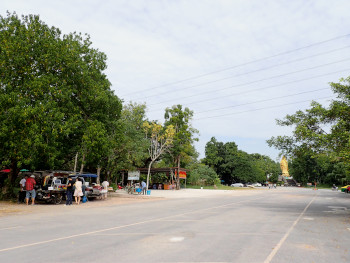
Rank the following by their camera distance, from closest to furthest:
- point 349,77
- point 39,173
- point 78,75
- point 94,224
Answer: point 94,224 < point 349,77 < point 78,75 < point 39,173

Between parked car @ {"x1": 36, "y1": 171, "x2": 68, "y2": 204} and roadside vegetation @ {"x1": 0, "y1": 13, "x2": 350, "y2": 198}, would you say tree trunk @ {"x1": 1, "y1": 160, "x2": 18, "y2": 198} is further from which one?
parked car @ {"x1": 36, "y1": 171, "x2": 68, "y2": 204}

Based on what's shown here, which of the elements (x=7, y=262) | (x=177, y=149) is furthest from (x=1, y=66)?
(x=177, y=149)

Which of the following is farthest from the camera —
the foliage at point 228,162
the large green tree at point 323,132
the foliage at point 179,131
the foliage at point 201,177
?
the foliage at point 228,162

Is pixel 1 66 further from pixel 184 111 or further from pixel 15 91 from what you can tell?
pixel 184 111

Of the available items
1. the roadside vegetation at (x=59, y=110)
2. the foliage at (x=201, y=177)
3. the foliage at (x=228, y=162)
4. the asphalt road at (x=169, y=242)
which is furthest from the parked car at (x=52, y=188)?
the foliage at (x=228, y=162)

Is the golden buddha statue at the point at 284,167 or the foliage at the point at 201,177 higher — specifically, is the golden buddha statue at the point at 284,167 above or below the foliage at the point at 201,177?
above

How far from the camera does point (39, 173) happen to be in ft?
76.1

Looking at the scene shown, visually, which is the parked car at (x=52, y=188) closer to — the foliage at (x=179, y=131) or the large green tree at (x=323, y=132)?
the large green tree at (x=323, y=132)

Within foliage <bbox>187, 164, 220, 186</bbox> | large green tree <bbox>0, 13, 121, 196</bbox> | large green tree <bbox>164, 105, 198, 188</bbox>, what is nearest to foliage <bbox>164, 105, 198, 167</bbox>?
large green tree <bbox>164, 105, 198, 188</bbox>

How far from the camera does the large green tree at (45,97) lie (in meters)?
16.9

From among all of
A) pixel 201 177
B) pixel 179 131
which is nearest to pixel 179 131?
pixel 179 131

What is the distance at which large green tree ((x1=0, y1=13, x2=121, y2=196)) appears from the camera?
16.9m

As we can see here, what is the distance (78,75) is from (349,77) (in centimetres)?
1739

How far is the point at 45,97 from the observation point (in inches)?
716
